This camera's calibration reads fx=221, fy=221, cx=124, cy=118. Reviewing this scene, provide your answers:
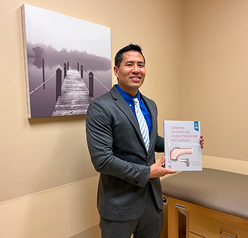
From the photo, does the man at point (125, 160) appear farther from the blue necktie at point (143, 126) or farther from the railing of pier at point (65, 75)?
the railing of pier at point (65, 75)

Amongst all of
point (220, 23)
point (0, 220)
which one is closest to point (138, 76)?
point (0, 220)

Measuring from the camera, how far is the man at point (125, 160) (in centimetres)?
120

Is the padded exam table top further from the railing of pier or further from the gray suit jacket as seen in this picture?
the railing of pier

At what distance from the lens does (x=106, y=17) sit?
1797 mm

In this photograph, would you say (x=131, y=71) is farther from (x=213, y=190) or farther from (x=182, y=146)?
(x=213, y=190)

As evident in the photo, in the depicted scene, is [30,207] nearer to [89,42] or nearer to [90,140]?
[90,140]

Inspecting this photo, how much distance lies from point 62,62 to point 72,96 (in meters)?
0.24

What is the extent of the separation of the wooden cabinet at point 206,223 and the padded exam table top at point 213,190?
2.3 inches

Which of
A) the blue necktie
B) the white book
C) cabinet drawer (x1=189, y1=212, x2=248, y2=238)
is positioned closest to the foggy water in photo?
the blue necktie

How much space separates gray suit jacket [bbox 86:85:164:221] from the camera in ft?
3.91

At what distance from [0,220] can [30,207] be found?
7.0 inches

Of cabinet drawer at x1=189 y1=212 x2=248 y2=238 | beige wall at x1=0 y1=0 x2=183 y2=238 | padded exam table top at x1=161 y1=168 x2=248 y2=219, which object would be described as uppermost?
beige wall at x1=0 y1=0 x2=183 y2=238

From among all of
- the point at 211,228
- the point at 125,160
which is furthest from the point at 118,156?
the point at 211,228

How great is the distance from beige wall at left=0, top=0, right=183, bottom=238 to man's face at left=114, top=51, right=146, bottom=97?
1.65ft
